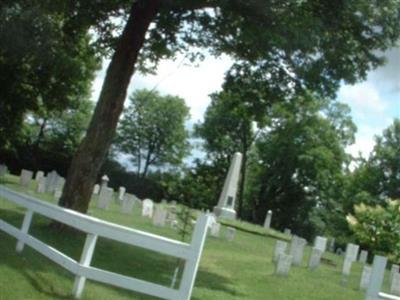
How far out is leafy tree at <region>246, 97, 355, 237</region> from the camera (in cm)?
6047

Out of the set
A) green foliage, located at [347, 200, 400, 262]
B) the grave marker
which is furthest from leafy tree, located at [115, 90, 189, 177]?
green foliage, located at [347, 200, 400, 262]

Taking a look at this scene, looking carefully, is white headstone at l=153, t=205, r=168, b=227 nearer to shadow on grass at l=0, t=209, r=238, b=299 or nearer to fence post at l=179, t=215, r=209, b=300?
shadow on grass at l=0, t=209, r=238, b=299

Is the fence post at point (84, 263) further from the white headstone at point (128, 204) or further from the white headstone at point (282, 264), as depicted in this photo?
the white headstone at point (128, 204)

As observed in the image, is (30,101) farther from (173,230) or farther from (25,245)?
(25,245)

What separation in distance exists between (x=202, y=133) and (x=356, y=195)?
669 inches

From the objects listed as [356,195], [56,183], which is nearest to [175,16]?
[56,183]

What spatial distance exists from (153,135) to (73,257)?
5970 cm

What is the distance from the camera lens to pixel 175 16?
14.9 meters

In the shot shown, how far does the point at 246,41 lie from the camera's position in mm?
13797

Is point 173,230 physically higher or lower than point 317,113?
lower

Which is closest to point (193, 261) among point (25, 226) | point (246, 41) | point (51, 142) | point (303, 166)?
point (25, 226)

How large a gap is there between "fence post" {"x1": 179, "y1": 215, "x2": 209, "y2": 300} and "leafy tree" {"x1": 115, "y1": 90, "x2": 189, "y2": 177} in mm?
62576

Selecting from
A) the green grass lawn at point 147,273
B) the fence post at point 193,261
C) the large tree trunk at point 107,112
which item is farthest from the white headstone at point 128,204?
the fence post at point 193,261

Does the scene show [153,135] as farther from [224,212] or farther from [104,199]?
[104,199]
